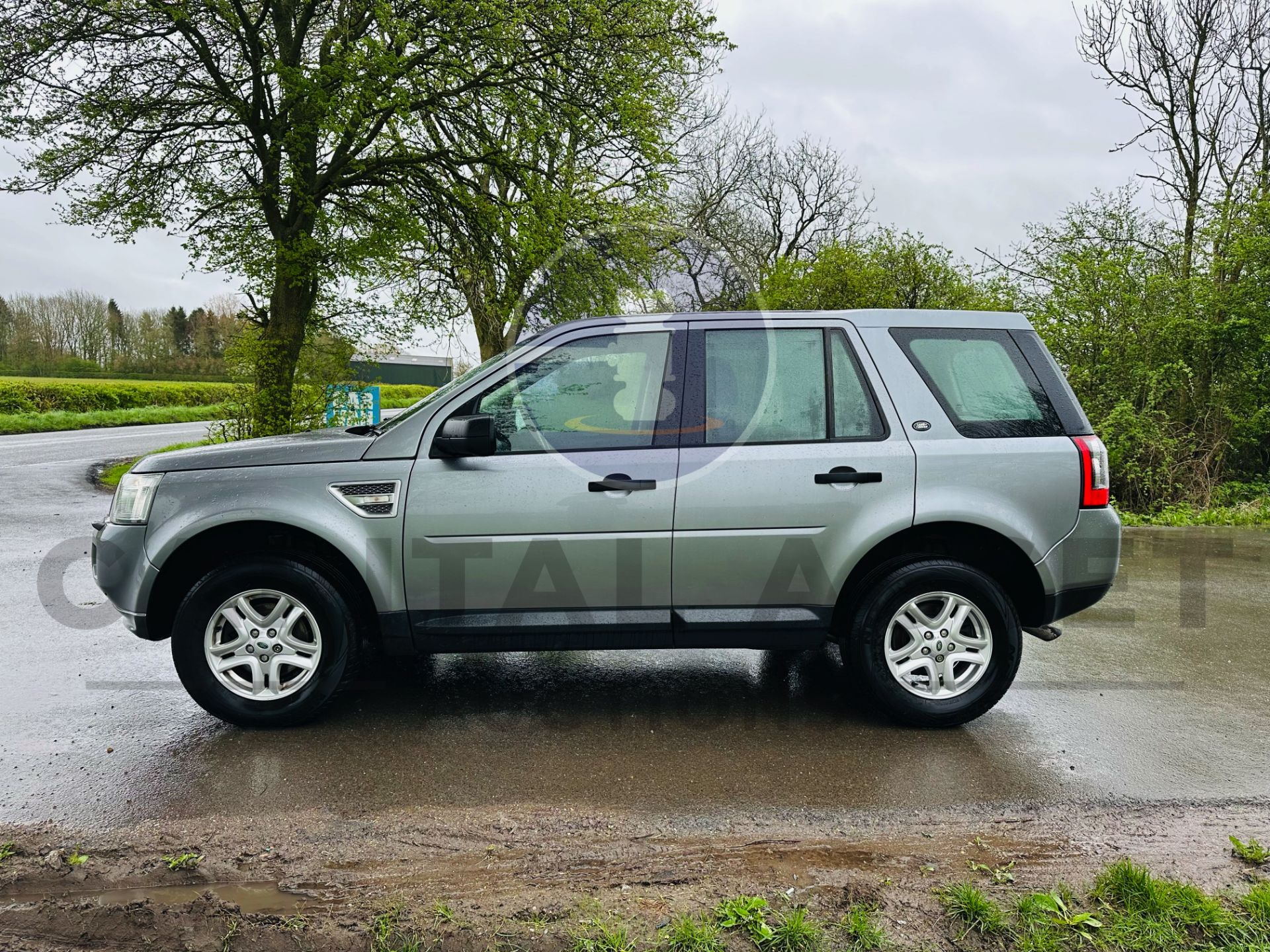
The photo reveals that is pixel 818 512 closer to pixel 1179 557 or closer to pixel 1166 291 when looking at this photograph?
pixel 1179 557

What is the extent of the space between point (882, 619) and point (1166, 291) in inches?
500

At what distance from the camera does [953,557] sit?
4352 mm

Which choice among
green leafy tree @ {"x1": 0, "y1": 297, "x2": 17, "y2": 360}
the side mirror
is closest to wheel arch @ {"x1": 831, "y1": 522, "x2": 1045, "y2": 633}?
the side mirror

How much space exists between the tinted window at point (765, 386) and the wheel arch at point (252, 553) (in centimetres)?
187

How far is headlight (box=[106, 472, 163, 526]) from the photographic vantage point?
4.16 metres

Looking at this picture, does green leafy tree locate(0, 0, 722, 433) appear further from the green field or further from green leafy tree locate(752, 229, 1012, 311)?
the green field

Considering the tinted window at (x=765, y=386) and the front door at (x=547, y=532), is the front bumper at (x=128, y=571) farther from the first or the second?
the tinted window at (x=765, y=386)

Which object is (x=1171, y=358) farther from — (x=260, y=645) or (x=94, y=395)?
(x=94, y=395)

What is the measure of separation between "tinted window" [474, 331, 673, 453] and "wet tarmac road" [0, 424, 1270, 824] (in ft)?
4.68

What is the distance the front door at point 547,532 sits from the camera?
4.08m

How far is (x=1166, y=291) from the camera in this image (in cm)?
1389

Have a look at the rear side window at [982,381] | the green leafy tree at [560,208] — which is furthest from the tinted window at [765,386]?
the green leafy tree at [560,208]

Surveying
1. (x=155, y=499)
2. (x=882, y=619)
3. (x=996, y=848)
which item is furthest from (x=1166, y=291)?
(x=155, y=499)

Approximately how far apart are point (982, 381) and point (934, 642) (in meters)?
1.32
